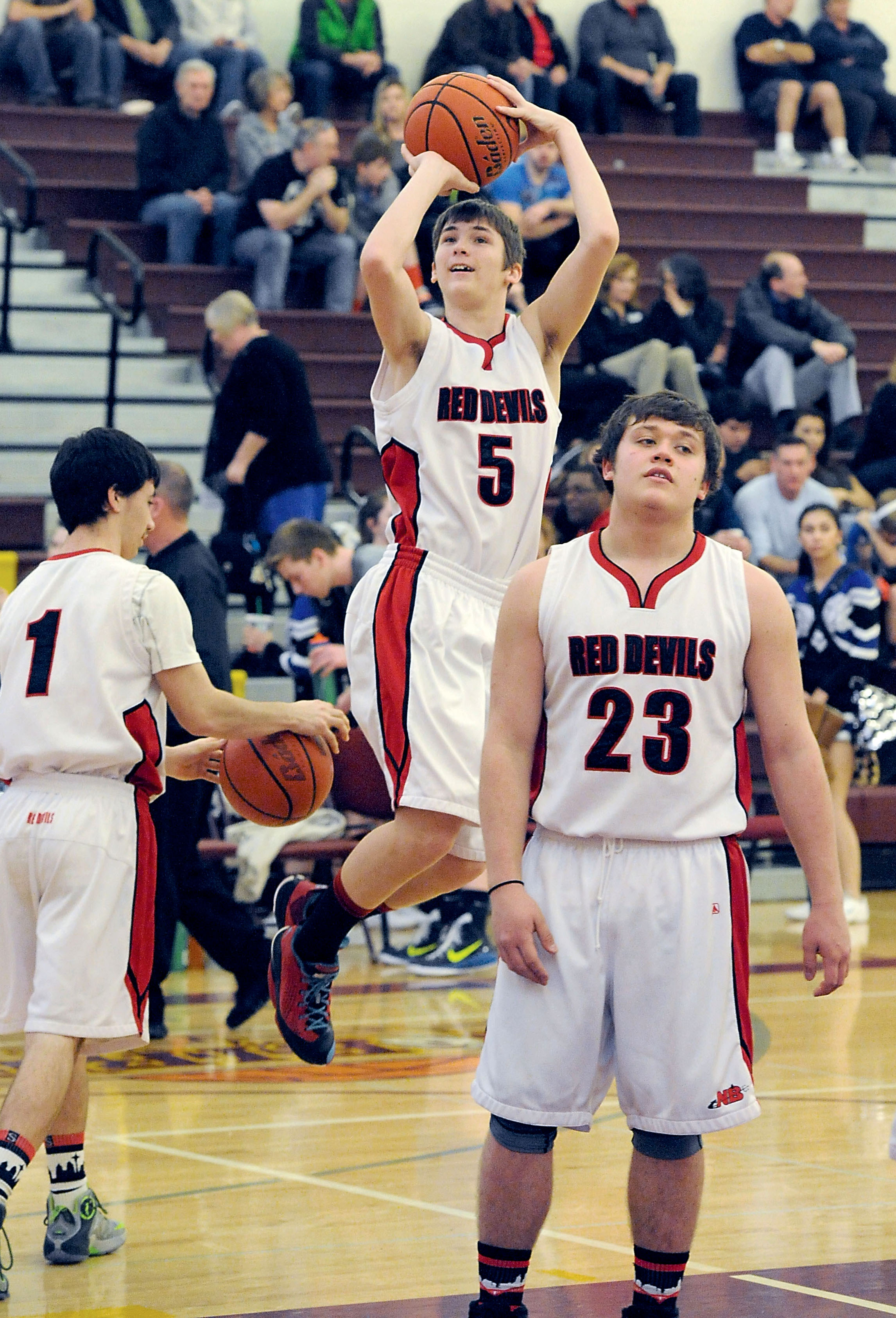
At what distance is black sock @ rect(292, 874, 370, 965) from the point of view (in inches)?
177

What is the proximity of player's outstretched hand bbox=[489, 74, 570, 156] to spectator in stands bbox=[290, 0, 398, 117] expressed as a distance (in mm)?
8677

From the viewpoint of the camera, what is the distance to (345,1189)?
4.72 metres

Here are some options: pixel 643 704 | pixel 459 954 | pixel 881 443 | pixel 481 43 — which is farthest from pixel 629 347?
pixel 643 704

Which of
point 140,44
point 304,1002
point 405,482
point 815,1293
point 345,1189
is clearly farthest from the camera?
point 140,44

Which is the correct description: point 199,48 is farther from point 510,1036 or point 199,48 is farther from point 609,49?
point 510,1036

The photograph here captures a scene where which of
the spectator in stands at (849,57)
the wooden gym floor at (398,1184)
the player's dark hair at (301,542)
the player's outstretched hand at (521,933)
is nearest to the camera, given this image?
the player's outstretched hand at (521,933)

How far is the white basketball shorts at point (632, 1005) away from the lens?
10.8ft

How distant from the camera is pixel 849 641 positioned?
8945mm

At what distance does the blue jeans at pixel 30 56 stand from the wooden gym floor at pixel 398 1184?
7133mm

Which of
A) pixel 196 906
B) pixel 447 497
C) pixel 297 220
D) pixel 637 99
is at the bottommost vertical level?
pixel 196 906

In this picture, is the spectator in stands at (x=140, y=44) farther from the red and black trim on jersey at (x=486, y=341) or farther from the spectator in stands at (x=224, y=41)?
the red and black trim on jersey at (x=486, y=341)

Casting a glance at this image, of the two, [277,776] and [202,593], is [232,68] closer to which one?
[202,593]

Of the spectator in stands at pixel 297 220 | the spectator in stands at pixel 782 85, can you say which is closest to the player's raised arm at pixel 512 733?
the spectator in stands at pixel 297 220

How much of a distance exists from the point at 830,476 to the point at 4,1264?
7.58 metres
